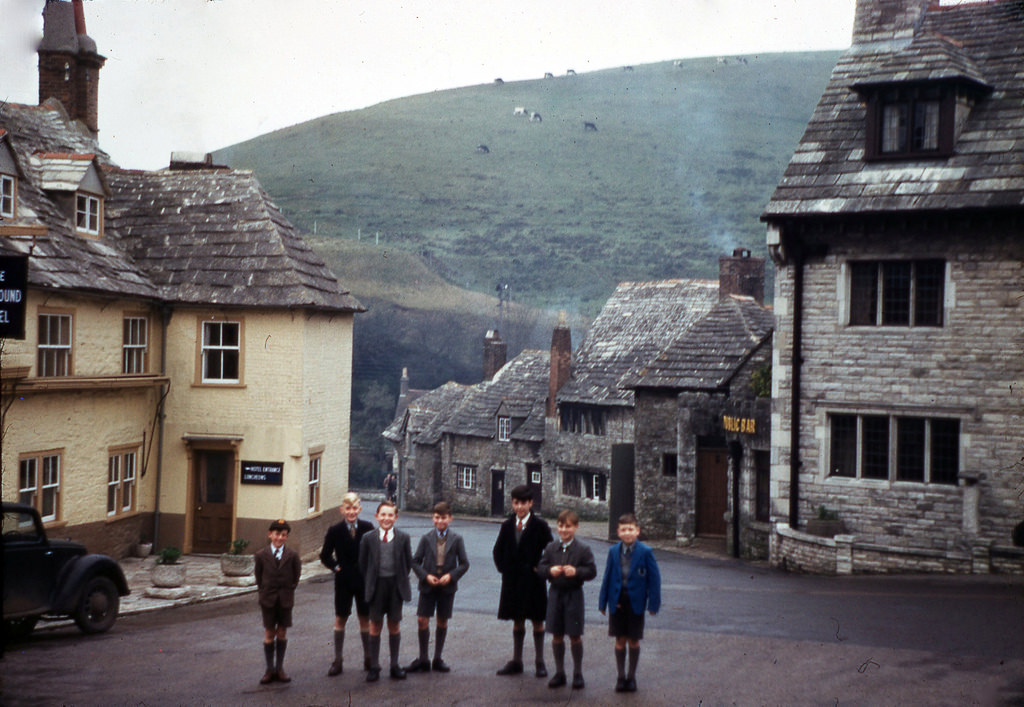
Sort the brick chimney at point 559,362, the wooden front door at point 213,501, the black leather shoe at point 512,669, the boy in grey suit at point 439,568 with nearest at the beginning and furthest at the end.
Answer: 1. the boy in grey suit at point 439,568
2. the black leather shoe at point 512,669
3. the wooden front door at point 213,501
4. the brick chimney at point 559,362

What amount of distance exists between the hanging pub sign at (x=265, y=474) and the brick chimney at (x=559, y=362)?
2816cm

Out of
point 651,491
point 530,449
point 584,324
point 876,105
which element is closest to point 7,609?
point 876,105

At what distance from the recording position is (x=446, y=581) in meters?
11.7

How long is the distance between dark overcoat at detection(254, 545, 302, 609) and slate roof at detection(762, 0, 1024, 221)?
46.3 ft

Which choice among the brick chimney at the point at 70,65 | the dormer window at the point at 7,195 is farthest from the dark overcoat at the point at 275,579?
the brick chimney at the point at 70,65

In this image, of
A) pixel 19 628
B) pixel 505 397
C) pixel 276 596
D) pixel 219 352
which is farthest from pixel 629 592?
pixel 505 397

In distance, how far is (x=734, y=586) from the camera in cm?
2081

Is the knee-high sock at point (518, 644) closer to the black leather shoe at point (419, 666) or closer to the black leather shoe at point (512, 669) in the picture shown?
the black leather shoe at point (512, 669)

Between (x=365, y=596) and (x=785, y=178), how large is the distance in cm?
1477

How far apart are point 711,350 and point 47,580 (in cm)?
2419

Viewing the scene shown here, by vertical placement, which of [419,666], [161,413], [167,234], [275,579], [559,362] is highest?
[167,234]

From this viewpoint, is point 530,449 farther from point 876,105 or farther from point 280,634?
point 280,634

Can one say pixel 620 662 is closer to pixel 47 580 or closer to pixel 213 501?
pixel 47 580

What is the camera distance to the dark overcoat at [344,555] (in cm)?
1209
